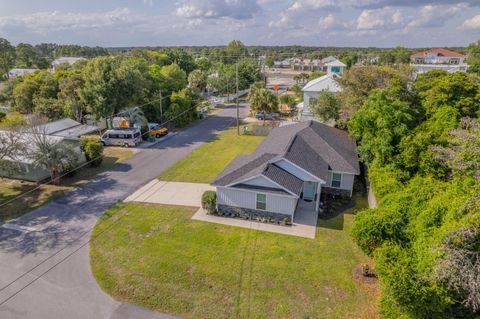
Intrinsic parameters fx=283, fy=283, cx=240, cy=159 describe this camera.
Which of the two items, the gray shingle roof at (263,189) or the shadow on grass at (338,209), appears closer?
the gray shingle roof at (263,189)

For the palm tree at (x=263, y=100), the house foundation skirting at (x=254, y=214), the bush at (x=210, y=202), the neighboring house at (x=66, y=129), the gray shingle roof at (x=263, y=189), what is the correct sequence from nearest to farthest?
the gray shingle roof at (x=263, y=189)
the house foundation skirting at (x=254, y=214)
the bush at (x=210, y=202)
the neighboring house at (x=66, y=129)
the palm tree at (x=263, y=100)

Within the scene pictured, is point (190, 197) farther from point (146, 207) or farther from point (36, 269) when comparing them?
point (36, 269)

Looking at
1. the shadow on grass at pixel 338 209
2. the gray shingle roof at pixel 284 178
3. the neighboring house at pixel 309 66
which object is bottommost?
the shadow on grass at pixel 338 209

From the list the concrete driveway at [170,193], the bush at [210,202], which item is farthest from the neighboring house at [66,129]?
the bush at [210,202]

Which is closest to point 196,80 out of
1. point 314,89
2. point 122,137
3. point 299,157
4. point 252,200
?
point 314,89

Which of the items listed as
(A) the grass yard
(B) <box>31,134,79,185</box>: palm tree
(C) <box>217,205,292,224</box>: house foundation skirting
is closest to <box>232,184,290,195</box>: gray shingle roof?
(C) <box>217,205,292,224</box>: house foundation skirting

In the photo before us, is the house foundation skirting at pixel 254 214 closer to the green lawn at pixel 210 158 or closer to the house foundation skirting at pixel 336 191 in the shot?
the house foundation skirting at pixel 336 191

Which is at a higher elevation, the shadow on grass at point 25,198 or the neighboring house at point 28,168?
the neighboring house at point 28,168
